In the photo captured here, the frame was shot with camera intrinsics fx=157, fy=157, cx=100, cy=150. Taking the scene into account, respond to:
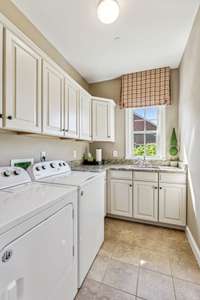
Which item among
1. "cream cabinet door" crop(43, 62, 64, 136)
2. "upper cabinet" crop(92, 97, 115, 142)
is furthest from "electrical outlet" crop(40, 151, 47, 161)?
"upper cabinet" crop(92, 97, 115, 142)

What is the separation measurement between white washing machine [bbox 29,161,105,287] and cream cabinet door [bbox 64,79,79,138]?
0.48 m

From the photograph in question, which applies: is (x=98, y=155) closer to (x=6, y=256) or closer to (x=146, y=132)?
(x=146, y=132)

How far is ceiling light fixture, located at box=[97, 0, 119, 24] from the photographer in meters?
1.51

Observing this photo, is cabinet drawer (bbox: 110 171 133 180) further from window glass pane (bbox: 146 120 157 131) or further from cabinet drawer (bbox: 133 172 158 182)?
window glass pane (bbox: 146 120 157 131)

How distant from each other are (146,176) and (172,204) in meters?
0.55

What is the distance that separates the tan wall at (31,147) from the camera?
1534 mm

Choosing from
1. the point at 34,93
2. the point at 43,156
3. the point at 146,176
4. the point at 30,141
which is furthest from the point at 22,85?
the point at 146,176

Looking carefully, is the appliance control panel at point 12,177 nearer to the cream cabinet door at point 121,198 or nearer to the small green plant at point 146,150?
the cream cabinet door at point 121,198

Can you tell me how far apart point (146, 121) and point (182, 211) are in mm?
1732

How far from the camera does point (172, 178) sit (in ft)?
7.75

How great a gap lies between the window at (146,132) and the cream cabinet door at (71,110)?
1309 millimetres

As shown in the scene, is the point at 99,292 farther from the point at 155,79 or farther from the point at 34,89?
the point at 155,79

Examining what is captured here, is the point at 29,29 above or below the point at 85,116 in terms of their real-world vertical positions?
above

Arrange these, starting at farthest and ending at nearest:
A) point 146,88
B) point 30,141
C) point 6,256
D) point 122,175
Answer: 1. point 146,88
2. point 122,175
3. point 30,141
4. point 6,256
